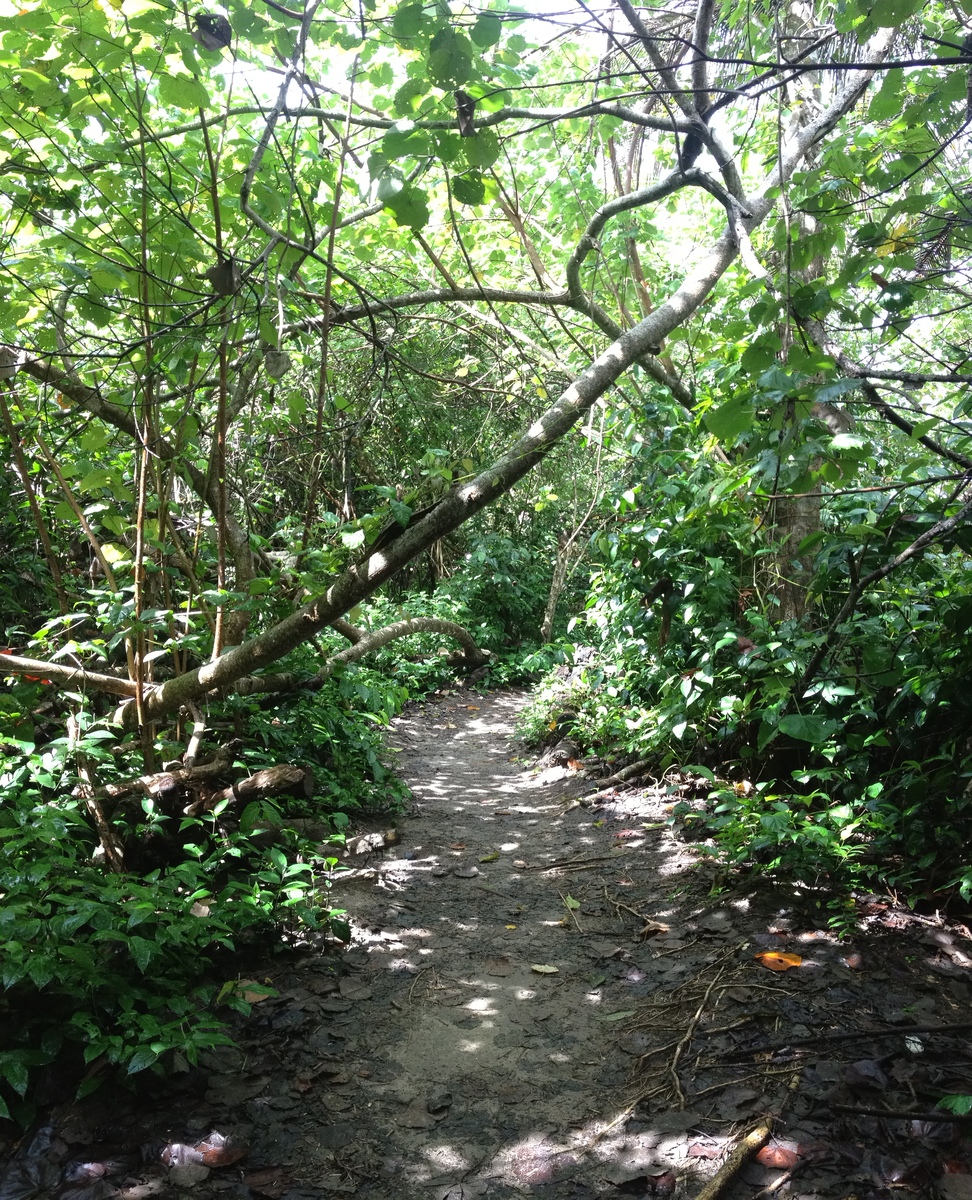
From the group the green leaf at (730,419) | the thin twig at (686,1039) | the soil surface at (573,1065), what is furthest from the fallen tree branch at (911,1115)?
the green leaf at (730,419)

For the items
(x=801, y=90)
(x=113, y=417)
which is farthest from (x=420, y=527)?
(x=801, y=90)

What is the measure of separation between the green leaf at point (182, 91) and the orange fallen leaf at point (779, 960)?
3.62m

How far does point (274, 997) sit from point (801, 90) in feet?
22.6

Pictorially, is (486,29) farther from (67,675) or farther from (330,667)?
(330,667)

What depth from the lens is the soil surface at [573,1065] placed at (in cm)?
197

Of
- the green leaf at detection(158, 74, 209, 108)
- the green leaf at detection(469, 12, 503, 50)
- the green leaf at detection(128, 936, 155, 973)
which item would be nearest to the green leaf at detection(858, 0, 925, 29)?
the green leaf at detection(469, 12, 503, 50)

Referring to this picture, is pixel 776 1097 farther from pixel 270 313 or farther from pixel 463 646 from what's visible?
pixel 463 646

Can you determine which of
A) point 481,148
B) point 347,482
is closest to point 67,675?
point 347,482

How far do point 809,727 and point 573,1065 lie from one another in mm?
1544

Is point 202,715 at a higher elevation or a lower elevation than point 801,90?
lower

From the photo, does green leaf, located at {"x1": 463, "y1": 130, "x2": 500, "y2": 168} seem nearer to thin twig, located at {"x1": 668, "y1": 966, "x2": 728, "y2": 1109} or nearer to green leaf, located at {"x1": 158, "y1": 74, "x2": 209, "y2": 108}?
green leaf, located at {"x1": 158, "y1": 74, "x2": 209, "y2": 108}

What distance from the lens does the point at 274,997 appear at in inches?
110

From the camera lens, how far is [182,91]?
8.91ft

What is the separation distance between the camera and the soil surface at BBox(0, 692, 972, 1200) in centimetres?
197
